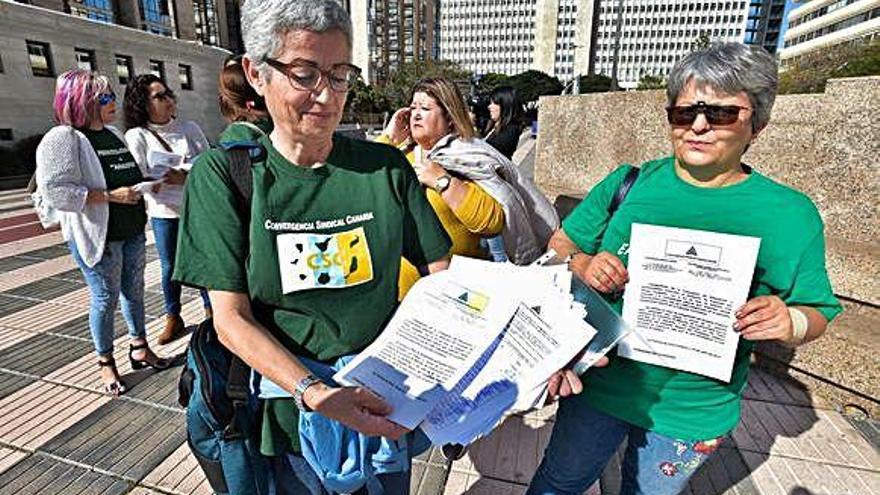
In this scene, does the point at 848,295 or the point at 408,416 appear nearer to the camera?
the point at 408,416

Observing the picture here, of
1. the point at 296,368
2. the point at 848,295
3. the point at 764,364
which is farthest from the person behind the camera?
the point at 764,364

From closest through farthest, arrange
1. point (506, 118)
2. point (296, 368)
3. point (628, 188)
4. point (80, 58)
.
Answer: point (296, 368)
point (628, 188)
point (506, 118)
point (80, 58)

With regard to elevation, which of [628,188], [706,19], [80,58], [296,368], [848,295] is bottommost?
[848,295]

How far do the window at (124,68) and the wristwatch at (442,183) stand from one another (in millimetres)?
24682

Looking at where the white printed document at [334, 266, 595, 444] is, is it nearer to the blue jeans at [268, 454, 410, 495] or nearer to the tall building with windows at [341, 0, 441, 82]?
the blue jeans at [268, 454, 410, 495]

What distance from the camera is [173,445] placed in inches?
102

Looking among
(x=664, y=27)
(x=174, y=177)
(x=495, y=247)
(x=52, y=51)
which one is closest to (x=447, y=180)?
(x=495, y=247)

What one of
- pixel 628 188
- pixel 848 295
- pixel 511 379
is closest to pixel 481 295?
pixel 511 379

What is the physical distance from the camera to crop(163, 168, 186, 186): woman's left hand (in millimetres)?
→ 3328

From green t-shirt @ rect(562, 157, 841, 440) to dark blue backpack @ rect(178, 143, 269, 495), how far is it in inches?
42.9

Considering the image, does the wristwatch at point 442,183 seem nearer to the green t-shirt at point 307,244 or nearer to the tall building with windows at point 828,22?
the green t-shirt at point 307,244

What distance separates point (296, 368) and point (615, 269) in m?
0.94

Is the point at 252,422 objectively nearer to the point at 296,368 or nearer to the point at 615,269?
the point at 296,368

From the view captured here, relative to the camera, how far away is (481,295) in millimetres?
1138
